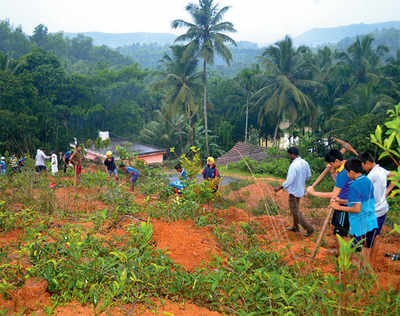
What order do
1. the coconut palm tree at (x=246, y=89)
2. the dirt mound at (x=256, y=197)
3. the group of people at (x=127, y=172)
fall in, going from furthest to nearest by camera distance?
the coconut palm tree at (x=246, y=89)
the dirt mound at (x=256, y=197)
the group of people at (x=127, y=172)

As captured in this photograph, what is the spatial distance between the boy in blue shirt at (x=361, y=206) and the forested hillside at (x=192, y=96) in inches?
505

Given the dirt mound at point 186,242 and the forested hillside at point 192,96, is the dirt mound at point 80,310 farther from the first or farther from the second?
the forested hillside at point 192,96

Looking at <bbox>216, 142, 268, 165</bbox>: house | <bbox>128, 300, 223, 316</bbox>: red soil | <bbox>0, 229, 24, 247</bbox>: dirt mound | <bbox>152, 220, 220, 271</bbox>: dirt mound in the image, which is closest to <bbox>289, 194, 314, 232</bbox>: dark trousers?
<bbox>152, 220, 220, 271</bbox>: dirt mound

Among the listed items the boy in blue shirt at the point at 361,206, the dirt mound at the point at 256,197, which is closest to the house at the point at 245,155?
the dirt mound at the point at 256,197

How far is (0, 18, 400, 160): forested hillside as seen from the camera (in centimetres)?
1995

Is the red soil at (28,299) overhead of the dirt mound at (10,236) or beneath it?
overhead

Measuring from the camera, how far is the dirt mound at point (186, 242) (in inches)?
147

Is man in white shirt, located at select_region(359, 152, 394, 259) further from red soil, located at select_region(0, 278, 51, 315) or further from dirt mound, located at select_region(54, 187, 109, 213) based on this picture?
dirt mound, located at select_region(54, 187, 109, 213)

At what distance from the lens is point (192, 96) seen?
77.0 ft

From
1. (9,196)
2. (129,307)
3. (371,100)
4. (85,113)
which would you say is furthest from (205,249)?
(85,113)

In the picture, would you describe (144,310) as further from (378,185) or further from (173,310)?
(378,185)

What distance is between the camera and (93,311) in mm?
2758

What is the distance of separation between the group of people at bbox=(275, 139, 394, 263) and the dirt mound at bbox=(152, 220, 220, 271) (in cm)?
139

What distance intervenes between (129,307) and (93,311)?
0.97 ft
